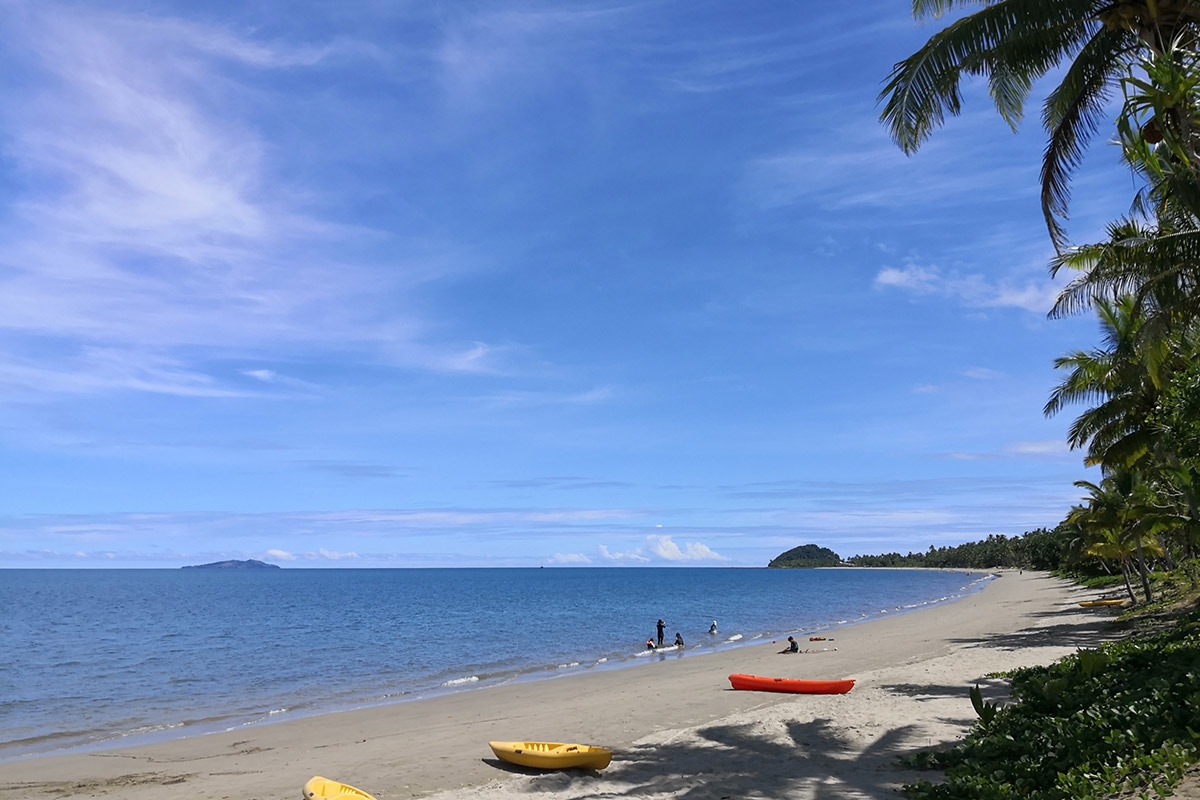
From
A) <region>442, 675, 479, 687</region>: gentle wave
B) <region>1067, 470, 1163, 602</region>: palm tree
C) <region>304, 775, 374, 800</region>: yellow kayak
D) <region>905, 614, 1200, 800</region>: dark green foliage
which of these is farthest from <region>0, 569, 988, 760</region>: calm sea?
<region>905, 614, 1200, 800</region>: dark green foliage

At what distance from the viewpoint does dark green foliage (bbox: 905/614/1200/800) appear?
5352 mm

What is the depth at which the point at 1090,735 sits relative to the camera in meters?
6.32

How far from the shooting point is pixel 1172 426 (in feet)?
35.3

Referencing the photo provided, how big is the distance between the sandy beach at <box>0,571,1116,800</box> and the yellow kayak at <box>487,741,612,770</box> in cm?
17

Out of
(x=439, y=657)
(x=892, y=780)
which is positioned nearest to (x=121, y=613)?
(x=439, y=657)

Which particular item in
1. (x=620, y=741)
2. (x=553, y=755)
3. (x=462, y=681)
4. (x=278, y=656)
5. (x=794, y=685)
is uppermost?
(x=553, y=755)

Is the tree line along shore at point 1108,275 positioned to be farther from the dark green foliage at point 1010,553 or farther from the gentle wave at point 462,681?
the dark green foliage at point 1010,553

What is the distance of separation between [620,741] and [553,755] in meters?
2.79

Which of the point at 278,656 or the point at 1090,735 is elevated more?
the point at 1090,735

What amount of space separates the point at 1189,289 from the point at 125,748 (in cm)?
2005

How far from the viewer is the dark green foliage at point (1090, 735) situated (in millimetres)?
5352

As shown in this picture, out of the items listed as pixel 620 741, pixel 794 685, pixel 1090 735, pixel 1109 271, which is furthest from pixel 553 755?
pixel 1109 271

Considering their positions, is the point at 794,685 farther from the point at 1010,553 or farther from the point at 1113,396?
the point at 1010,553

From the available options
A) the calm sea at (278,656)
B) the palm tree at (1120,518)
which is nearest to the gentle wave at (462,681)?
the calm sea at (278,656)
